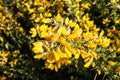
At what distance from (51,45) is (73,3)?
6.90ft

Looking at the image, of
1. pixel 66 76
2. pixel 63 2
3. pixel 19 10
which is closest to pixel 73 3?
pixel 63 2

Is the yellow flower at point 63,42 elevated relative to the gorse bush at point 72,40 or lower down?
elevated

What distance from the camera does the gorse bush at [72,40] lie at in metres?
2.66

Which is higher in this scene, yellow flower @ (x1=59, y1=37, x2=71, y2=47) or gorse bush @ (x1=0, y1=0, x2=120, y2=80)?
yellow flower @ (x1=59, y1=37, x2=71, y2=47)

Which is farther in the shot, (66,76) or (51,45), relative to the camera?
(66,76)

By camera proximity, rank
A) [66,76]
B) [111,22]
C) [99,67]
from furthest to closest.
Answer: [111,22]
[66,76]
[99,67]

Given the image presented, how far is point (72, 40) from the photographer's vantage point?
2.12 m

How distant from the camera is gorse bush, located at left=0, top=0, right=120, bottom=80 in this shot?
2657 mm

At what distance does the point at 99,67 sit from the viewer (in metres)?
2.68

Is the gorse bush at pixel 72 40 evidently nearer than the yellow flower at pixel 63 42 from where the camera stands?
No

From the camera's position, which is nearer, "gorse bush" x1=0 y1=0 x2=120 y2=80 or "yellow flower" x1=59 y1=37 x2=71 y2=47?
"yellow flower" x1=59 y1=37 x2=71 y2=47

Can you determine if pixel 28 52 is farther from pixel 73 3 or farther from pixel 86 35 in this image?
→ pixel 86 35

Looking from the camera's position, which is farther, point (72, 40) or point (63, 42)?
point (72, 40)

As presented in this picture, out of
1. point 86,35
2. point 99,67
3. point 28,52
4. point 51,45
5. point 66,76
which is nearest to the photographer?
point 51,45
